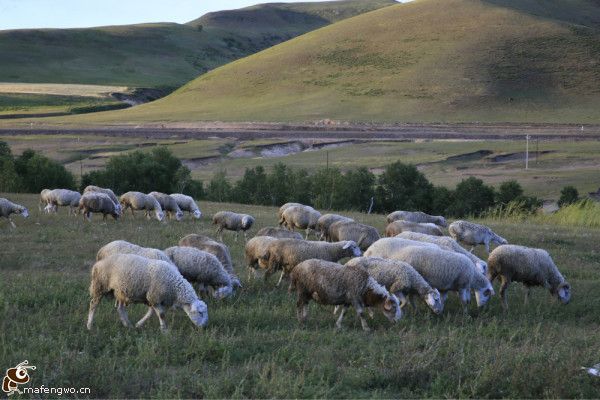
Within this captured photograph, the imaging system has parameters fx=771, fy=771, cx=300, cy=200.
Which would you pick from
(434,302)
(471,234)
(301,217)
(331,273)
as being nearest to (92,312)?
(331,273)

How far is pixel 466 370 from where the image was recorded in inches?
340

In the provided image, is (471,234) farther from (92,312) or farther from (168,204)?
(92,312)

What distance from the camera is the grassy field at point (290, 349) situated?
8102 millimetres

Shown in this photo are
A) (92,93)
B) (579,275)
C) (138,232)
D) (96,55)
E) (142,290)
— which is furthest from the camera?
(96,55)

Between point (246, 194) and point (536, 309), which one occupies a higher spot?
point (536, 309)

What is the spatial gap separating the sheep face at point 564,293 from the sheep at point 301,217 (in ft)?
26.4

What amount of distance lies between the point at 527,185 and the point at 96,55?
530 ft

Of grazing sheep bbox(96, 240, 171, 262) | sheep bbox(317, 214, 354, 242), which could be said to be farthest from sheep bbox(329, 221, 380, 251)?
grazing sheep bbox(96, 240, 171, 262)

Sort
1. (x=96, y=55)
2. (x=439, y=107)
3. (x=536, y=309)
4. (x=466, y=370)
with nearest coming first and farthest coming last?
(x=466, y=370) → (x=536, y=309) → (x=439, y=107) → (x=96, y=55)

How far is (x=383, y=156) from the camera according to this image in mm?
61906

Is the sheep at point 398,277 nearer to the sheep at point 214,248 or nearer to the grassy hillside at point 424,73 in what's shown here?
the sheep at point 214,248

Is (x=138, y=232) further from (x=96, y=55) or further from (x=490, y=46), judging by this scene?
(x=96, y=55)

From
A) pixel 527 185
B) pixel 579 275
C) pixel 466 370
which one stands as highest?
pixel 466 370

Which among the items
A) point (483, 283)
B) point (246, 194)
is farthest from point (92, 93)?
point (483, 283)
